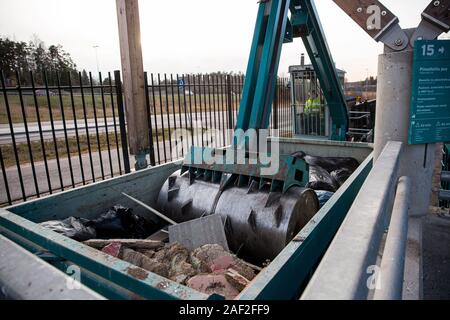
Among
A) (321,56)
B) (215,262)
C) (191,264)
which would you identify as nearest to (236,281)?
(215,262)

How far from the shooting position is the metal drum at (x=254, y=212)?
2.57 meters

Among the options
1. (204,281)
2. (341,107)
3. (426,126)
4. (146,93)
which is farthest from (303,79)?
(204,281)

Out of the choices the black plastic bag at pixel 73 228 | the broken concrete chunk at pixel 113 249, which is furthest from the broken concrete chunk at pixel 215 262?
the black plastic bag at pixel 73 228

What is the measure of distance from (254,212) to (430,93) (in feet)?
6.36

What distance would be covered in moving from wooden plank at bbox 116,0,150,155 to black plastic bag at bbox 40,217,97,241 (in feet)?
7.16

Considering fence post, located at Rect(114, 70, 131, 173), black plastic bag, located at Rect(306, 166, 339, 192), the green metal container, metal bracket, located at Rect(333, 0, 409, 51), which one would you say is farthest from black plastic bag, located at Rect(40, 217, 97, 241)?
metal bracket, located at Rect(333, 0, 409, 51)

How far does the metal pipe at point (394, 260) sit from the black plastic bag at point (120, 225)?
2.54 metres

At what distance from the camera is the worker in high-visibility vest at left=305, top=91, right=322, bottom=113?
8781 millimetres

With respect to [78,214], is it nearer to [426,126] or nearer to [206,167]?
[206,167]

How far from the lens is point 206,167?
3.35 metres

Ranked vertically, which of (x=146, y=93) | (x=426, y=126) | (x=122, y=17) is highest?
(x=122, y=17)

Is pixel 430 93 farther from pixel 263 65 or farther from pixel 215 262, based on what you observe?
pixel 215 262

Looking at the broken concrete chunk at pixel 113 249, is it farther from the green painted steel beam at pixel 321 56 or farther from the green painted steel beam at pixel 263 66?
the green painted steel beam at pixel 321 56

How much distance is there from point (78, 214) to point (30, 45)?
59.3 metres
